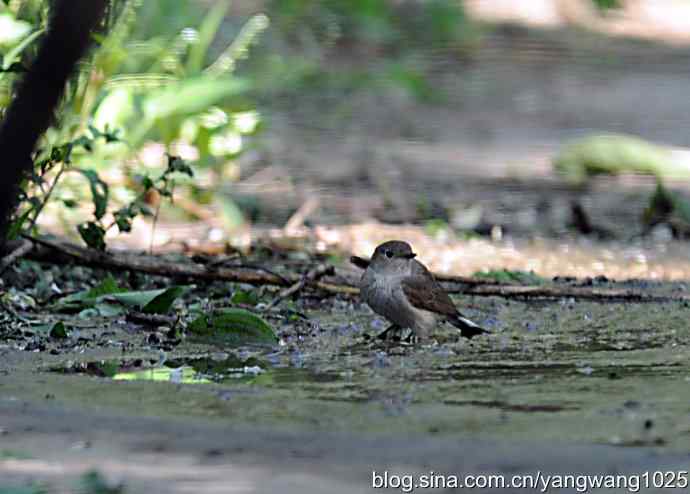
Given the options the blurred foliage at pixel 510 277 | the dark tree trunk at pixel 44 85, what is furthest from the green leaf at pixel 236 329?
the dark tree trunk at pixel 44 85

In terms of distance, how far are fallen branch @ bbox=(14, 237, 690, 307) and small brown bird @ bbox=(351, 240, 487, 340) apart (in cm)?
39

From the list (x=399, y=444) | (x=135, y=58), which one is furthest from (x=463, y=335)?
(x=135, y=58)

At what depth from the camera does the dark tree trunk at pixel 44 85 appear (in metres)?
0.83

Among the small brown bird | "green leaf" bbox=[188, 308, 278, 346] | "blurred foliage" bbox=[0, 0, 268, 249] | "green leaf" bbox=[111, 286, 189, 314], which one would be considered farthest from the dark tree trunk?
"blurred foliage" bbox=[0, 0, 268, 249]

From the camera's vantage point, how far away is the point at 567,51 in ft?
37.3

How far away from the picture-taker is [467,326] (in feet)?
13.4

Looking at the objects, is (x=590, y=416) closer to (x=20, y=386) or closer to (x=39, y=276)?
(x=20, y=386)

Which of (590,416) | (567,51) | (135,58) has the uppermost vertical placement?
(590,416)

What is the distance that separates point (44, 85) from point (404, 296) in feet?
10.7

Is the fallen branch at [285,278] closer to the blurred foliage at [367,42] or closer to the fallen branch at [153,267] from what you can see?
the fallen branch at [153,267]

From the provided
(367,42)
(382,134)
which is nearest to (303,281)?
(382,134)

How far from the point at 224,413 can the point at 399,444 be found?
46cm

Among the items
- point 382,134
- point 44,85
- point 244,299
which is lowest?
point 382,134

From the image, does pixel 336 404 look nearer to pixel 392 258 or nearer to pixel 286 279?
pixel 392 258
